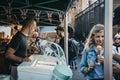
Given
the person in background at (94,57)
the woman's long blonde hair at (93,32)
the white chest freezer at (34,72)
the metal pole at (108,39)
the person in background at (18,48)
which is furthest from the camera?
the person in background at (18,48)

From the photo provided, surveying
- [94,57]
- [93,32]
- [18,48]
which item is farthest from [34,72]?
[18,48]

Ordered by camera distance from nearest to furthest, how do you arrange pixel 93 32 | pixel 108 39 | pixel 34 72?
pixel 108 39
pixel 34 72
pixel 93 32

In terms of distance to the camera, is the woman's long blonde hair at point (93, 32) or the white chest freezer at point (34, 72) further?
the woman's long blonde hair at point (93, 32)

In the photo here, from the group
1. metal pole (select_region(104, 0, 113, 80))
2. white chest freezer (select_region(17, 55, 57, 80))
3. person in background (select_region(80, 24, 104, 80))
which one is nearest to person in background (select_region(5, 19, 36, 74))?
person in background (select_region(80, 24, 104, 80))

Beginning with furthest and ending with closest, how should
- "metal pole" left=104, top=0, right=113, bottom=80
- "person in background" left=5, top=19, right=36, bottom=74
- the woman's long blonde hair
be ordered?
"person in background" left=5, top=19, right=36, bottom=74 → the woman's long blonde hair → "metal pole" left=104, top=0, right=113, bottom=80

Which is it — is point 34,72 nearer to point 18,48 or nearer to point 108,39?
point 108,39

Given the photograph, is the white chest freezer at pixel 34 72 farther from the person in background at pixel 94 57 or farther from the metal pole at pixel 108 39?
the person in background at pixel 94 57

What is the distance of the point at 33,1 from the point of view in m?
10.1

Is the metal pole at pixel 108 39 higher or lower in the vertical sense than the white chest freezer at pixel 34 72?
higher

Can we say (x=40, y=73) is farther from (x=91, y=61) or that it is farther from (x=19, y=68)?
(x=91, y=61)

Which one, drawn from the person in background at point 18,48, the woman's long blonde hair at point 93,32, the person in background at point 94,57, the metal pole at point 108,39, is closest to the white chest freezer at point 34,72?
the metal pole at point 108,39

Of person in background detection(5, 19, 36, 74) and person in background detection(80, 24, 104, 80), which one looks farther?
person in background detection(5, 19, 36, 74)

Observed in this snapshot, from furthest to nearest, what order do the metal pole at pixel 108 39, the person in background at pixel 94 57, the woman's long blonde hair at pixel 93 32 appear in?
the woman's long blonde hair at pixel 93 32
the person in background at pixel 94 57
the metal pole at pixel 108 39

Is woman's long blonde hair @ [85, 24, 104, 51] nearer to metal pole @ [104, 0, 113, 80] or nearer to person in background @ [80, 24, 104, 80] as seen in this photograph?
person in background @ [80, 24, 104, 80]
